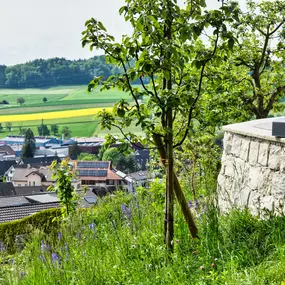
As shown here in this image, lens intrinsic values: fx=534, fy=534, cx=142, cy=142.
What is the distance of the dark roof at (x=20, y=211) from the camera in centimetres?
1069

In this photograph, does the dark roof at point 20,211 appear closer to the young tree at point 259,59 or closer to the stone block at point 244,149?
the young tree at point 259,59

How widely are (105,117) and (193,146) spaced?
10.3ft

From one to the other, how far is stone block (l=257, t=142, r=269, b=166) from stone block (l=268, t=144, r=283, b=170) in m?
0.04

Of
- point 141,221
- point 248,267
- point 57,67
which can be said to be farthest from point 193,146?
point 57,67

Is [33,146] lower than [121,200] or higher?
lower

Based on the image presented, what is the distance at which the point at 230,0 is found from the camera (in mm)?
2662

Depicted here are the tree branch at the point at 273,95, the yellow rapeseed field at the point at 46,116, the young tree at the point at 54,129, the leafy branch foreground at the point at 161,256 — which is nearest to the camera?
the leafy branch foreground at the point at 161,256

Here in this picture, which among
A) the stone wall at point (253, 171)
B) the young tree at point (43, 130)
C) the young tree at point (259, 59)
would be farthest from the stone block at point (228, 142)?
the young tree at point (43, 130)

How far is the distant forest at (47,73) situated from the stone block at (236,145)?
24.1m

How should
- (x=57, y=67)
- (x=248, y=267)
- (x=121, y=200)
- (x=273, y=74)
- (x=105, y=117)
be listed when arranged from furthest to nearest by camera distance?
(x=57, y=67)
(x=273, y=74)
(x=121, y=200)
(x=105, y=117)
(x=248, y=267)

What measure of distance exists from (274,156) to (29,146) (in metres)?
32.4

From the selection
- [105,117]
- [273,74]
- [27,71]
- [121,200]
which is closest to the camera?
[105,117]

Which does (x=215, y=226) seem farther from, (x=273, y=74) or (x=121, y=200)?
(x=273, y=74)

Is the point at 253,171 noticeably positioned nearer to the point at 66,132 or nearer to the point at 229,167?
the point at 229,167
